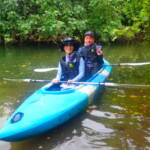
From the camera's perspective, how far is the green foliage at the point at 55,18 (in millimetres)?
16328

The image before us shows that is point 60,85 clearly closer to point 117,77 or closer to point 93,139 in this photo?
point 93,139

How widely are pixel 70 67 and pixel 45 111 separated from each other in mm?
1795

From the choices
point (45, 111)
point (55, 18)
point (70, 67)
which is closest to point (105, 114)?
point (70, 67)

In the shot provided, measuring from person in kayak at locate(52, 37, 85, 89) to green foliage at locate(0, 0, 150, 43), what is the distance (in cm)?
1007

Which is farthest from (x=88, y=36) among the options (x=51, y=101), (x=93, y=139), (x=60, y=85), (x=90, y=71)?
(x=93, y=139)

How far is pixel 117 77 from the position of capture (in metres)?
8.40

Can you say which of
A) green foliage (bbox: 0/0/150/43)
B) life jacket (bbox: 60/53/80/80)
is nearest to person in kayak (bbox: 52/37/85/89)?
→ life jacket (bbox: 60/53/80/80)

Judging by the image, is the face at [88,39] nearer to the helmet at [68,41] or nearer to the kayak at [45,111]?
the helmet at [68,41]

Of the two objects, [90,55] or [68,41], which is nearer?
[68,41]

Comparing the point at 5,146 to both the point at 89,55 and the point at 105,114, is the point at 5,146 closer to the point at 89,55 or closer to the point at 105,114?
the point at 105,114

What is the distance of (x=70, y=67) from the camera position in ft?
19.9

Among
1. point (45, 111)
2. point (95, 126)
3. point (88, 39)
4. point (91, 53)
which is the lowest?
point (95, 126)

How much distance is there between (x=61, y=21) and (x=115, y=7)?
3929mm

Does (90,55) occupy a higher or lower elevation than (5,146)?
higher
